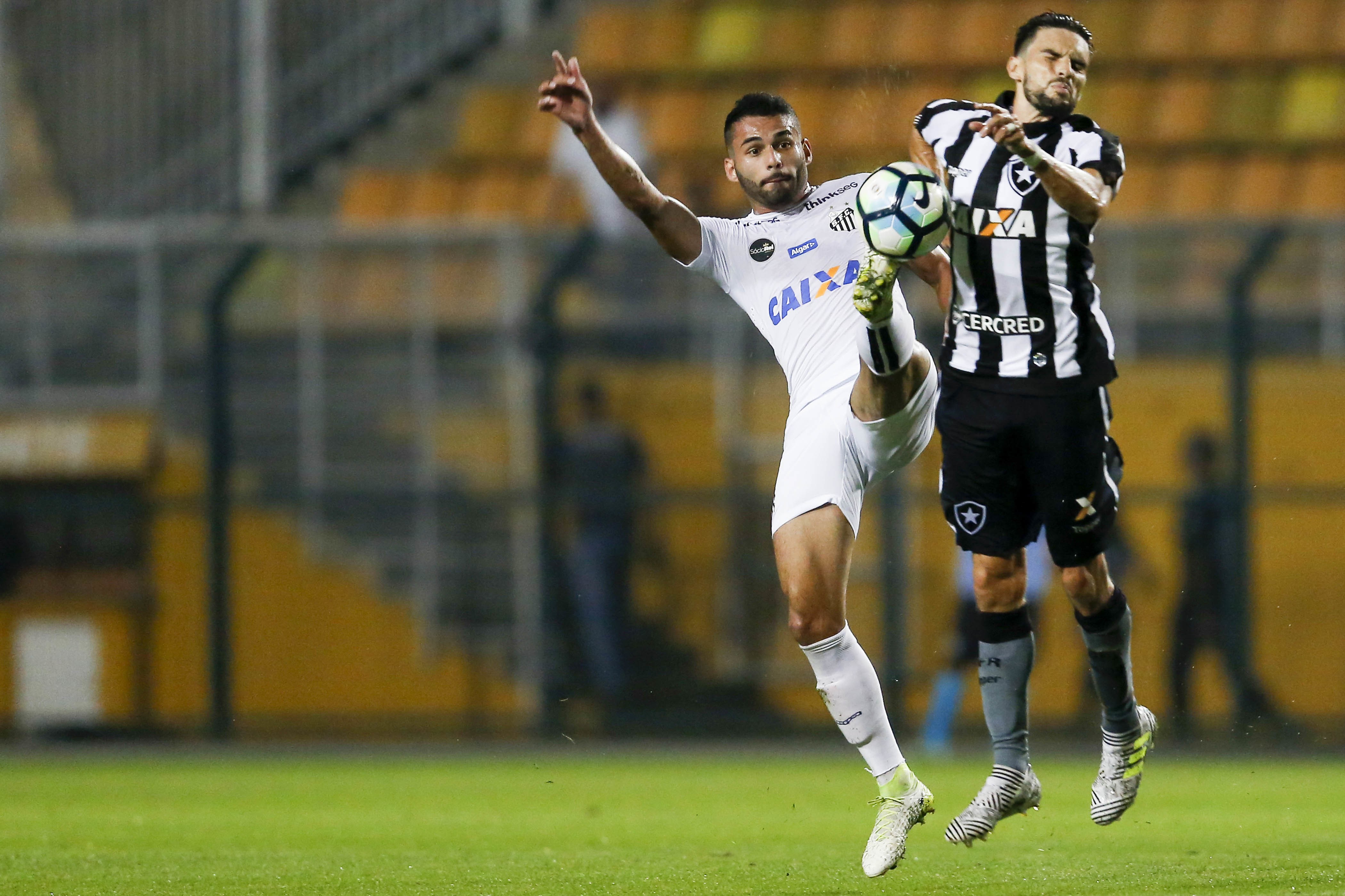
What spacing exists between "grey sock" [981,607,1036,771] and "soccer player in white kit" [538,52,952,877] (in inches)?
16.1

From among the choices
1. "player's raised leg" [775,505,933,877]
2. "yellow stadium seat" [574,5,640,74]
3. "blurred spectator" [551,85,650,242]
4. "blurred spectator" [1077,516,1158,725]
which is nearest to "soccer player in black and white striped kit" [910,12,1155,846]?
"player's raised leg" [775,505,933,877]

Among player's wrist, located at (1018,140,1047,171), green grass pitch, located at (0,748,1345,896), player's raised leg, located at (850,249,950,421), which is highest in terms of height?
player's wrist, located at (1018,140,1047,171)

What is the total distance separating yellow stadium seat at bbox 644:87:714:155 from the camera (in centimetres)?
1309

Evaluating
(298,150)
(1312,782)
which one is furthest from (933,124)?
(298,150)

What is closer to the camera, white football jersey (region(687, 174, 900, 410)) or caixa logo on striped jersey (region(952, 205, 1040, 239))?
caixa logo on striped jersey (region(952, 205, 1040, 239))

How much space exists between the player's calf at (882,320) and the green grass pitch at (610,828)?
1.41m

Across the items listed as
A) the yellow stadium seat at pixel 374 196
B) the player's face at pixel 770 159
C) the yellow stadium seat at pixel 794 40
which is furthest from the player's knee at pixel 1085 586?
the yellow stadium seat at pixel 374 196

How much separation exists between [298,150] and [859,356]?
948cm

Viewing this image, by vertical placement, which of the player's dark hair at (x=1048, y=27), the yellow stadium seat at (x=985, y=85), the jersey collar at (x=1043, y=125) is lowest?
the jersey collar at (x=1043, y=125)

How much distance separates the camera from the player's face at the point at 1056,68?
5.67m

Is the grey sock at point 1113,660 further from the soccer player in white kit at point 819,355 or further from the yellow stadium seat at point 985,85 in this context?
the yellow stadium seat at point 985,85

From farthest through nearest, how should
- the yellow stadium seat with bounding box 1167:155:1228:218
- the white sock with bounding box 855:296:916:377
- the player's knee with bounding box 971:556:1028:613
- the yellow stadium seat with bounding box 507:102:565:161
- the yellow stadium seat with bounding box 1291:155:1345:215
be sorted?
the yellow stadium seat with bounding box 507:102:565:161, the yellow stadium seat with bounding box 1167:155:1228:218, the yellow stadium seat with bounding box 1291:155:1345:215, the player's knee with bounding box 971:556:1028:613, the white sock with bounding box 855:296:916:377

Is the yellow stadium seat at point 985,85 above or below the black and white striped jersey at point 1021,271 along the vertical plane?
above

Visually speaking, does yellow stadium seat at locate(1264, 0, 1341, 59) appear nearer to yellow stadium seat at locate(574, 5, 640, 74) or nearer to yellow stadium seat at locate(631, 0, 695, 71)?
yellow stadium seat at locate(631, 0, 695, 71)
